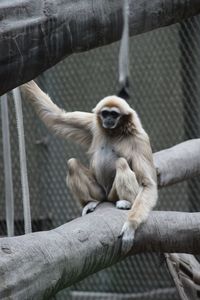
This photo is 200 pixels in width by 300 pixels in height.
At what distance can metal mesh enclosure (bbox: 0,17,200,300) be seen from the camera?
8477 mm

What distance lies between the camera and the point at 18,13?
3312 mm

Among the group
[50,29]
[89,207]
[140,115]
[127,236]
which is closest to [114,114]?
[89,207]

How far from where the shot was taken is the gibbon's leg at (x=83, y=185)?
6.48 meters

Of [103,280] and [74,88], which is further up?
[74,88]

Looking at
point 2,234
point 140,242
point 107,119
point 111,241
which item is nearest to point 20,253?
point 111,241

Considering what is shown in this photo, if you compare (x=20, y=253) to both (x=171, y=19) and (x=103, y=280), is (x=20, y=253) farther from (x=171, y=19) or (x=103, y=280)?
(x=103, y=280)

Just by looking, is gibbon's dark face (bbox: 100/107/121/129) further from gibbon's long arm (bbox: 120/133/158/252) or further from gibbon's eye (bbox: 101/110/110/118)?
gibbon's long arm (bbox: 120/133/158/252)

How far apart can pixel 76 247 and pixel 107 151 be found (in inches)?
95.3

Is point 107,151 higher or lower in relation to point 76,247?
higher

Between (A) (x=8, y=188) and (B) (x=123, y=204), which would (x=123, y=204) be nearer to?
(B) (x=123, y=204)

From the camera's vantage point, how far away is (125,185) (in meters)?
6.14

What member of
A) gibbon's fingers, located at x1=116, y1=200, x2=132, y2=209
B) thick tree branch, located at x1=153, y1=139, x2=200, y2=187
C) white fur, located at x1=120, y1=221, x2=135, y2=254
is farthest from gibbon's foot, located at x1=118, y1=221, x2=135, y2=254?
thick tree branch, located at x1=153, y1=139, x2=200, y2=187

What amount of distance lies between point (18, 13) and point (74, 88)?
5.50 metres

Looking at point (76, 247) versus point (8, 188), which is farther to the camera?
point (8, 188)
